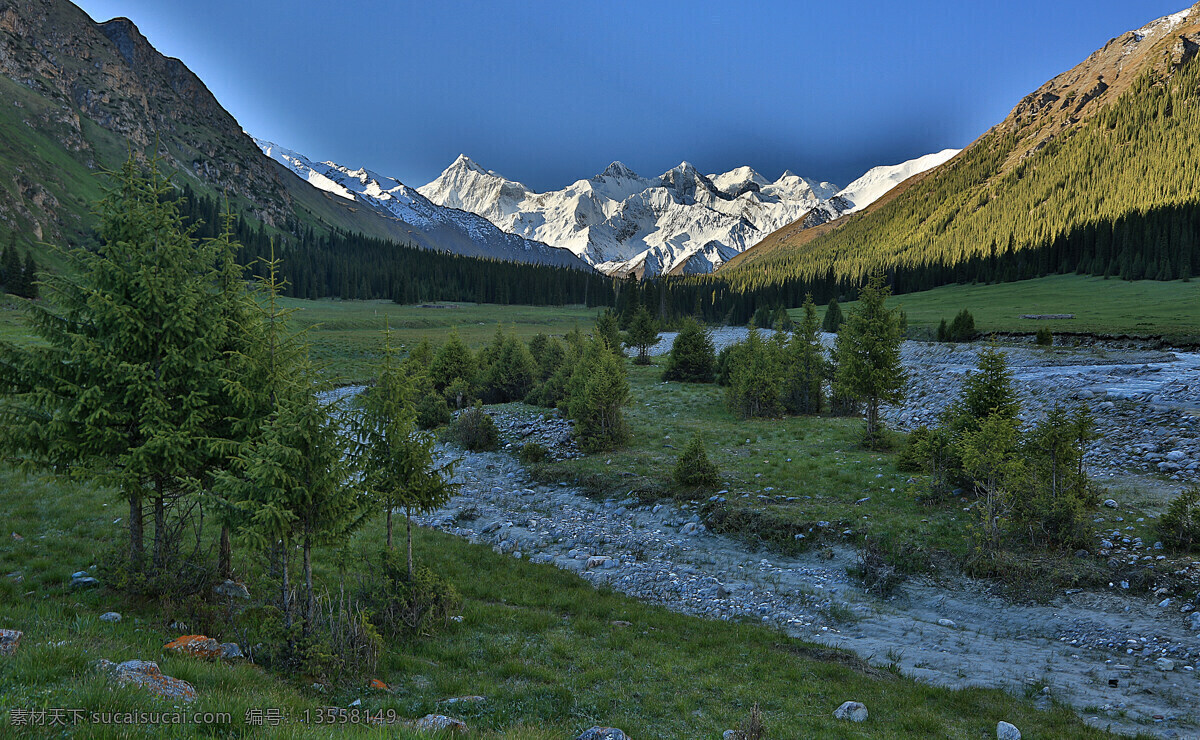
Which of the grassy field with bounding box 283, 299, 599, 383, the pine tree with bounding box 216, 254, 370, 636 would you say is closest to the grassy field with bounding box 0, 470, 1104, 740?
the pine tree with bounding box 216, 254, 370, 636

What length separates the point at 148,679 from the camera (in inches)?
268

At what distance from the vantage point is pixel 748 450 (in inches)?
1081

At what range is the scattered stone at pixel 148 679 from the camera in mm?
6441

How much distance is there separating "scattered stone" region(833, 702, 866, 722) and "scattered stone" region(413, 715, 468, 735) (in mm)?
6288

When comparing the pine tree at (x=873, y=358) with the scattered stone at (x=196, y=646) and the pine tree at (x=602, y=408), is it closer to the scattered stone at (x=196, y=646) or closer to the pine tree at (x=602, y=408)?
the pine tree at (x=602, y=408)

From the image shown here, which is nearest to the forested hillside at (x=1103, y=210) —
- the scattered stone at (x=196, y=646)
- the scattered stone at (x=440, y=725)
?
the scattered stone at (x=440, y=725)

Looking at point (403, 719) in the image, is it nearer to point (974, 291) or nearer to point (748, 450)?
point (748, 450)

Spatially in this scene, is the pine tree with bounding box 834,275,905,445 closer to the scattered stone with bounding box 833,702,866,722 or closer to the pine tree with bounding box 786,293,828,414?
the pine tree with bounding box 786,293,828,414

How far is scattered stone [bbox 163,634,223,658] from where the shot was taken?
28.1ft

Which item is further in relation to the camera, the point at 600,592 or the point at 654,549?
the point at 654,549

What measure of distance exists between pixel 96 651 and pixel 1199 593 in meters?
21.9

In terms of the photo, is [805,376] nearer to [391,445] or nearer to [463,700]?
[391,445]

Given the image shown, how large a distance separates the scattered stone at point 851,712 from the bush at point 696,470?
12.4 m

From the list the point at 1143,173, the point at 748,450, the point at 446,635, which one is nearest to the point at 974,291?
the point at 1143,173
